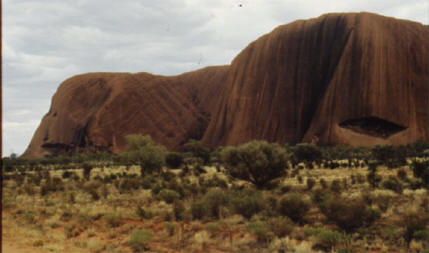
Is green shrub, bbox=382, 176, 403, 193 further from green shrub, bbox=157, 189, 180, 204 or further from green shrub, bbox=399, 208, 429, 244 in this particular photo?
green shrub, bbox=157, 189, 180, 204

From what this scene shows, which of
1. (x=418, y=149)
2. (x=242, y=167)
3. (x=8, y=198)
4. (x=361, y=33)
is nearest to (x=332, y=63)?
(x=361, y=33)

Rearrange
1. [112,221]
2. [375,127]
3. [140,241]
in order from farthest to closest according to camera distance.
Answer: [375,127], [112,221], [140,241]

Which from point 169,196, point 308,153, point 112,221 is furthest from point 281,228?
point 308,153

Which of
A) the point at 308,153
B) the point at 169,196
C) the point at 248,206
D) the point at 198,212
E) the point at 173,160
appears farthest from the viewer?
the point at 173,160

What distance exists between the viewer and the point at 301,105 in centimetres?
6294

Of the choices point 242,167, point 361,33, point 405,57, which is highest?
point 361,33

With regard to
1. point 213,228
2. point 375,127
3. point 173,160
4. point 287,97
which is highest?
point 287,97

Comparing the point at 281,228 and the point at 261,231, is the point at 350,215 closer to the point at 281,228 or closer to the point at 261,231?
the point at 281,228

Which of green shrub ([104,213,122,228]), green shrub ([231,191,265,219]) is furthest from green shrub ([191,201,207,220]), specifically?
green shrub ([104,213,122,228])

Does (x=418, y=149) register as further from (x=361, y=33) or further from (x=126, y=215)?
(x=126, y=215)

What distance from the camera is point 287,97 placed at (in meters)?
64.7

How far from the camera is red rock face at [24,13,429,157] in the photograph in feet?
180

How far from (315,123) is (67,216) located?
50.1m

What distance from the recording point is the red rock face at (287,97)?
180ft
